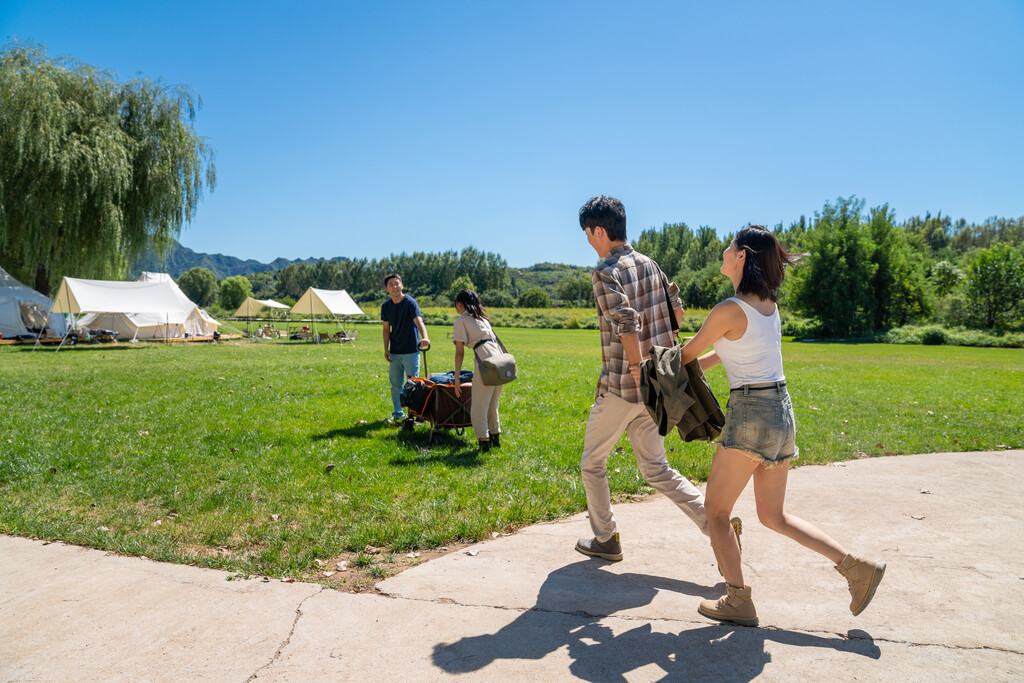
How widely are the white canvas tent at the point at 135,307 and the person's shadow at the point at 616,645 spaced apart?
26.2 m

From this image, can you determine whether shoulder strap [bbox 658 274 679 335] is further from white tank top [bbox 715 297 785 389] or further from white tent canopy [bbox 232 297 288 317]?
white tent canopy [bbox 232 297 288 317]

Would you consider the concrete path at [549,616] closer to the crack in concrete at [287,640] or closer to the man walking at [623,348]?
the crack in concrete at [287,640]

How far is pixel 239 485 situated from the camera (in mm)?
5746

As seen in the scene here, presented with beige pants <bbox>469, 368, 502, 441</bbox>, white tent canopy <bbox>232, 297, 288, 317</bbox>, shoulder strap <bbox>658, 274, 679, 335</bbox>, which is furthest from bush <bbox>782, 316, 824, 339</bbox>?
shoulder strap <bbox>658, 274, 679, 335</bbox>

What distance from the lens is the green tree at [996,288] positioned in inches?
1751

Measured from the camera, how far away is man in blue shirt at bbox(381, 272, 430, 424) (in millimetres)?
8445

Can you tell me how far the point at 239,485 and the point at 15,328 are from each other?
30.7 m

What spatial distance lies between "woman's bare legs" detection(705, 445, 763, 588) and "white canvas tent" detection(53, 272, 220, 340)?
88.0 ft

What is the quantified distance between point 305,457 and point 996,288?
54.6 meters

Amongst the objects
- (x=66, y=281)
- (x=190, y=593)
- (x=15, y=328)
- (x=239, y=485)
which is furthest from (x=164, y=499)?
(x=15, y=328)

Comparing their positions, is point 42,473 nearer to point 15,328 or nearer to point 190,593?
point 190,593

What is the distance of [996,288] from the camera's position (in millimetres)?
44875

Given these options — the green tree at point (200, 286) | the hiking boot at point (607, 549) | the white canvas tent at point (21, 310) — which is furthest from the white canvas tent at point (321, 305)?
the green tree at point (200, 286)

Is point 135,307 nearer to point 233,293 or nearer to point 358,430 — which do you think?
point 358,430
